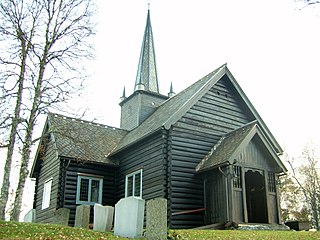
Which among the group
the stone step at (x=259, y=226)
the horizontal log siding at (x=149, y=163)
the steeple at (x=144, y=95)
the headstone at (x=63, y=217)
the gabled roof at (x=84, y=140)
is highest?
the steeple at (x=144, y=95)

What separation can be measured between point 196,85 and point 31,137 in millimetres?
10599

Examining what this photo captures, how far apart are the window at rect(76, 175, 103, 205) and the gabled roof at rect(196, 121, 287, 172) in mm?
6841

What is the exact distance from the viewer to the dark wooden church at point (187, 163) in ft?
59.0

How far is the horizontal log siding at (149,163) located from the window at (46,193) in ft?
15.2

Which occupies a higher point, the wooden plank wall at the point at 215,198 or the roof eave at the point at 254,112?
the roof eave at the point at 254,112

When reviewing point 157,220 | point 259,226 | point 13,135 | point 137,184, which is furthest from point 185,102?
point 157,220

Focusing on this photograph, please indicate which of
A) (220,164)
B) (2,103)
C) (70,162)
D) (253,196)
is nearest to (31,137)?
(2,103)

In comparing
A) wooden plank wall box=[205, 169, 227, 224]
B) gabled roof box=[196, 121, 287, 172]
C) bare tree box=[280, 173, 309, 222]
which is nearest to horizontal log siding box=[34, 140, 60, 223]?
gabled roof box=[196, 121, 287, 172]

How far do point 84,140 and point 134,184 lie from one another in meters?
3.69

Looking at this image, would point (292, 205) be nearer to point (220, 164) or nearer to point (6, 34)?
point (220, 164)

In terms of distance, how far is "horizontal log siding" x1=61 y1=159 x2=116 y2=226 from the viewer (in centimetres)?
2186

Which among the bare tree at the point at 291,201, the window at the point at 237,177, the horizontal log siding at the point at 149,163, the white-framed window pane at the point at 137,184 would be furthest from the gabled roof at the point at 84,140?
the bare tree at the point at 291,201

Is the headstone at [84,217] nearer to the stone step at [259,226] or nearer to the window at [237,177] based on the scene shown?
the stone step at [259,226]

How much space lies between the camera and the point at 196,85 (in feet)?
75.6
